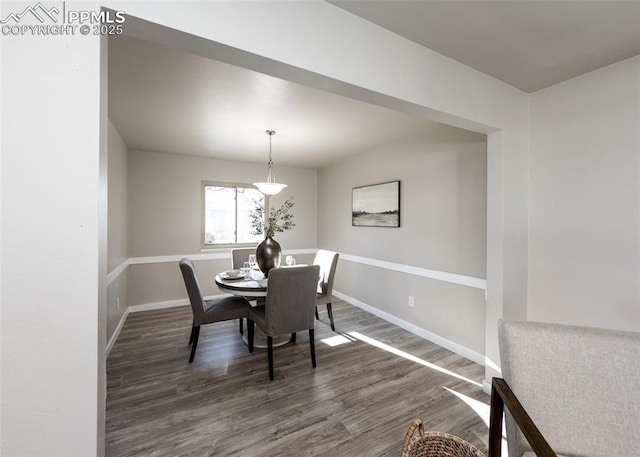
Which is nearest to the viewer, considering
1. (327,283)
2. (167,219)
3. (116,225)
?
(116,225)

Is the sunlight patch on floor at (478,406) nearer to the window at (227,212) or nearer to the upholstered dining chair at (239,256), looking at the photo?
the upholstered dining chair at (239,256)

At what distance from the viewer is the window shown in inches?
178

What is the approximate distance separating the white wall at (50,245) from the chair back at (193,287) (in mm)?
1560

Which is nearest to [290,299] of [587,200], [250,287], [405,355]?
[250,287]

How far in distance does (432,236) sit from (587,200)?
136cm

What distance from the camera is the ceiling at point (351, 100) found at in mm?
1389

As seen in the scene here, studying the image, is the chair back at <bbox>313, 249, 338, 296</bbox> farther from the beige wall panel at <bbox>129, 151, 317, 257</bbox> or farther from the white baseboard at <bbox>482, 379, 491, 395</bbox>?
the beige wall panel at <bbox>129, 151, 317, 257</bbox>

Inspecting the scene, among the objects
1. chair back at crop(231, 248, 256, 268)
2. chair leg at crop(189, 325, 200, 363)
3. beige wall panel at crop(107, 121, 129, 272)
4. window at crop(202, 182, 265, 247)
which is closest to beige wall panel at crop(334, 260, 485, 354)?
chair back at crop(231, 248, 256, 268)

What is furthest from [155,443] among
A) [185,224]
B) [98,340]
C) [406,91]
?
[185,224]

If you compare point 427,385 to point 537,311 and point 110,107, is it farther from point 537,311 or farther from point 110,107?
point 110,107

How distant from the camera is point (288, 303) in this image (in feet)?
7.77

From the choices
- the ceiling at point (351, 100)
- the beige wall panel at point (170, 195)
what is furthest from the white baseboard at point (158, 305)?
the ceiling at point (351, 100)

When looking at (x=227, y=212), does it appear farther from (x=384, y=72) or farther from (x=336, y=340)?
(x=384, y=72)

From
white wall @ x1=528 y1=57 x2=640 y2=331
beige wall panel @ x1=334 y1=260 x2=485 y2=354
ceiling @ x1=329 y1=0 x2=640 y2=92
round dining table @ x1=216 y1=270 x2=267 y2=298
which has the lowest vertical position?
beige wall panel @ x1=334 y1=260 x2=485 y2=354
